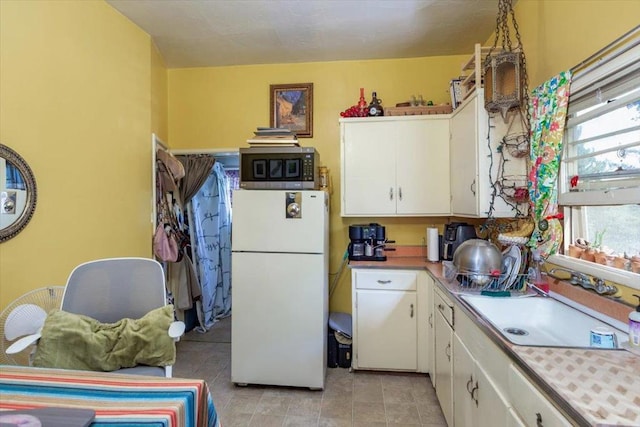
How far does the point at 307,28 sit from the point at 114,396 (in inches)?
103

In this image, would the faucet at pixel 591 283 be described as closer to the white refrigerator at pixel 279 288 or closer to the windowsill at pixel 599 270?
the windowsill at pixel 599 270

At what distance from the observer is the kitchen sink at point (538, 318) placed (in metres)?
1.38

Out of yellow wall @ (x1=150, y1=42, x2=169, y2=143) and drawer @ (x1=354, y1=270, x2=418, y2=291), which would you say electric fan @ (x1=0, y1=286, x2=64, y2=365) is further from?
drawer @ (x1=354, y1=270, x2=418, y2=291)

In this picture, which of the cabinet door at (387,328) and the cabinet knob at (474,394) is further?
the cabinet door at (387,328)

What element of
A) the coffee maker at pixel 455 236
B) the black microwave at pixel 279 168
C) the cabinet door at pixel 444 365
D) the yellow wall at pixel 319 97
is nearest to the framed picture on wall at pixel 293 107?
the yellow wall at pixel 319 97

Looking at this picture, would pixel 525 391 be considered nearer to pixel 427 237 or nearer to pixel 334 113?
pixel 427 237

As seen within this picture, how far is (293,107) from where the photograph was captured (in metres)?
3.14

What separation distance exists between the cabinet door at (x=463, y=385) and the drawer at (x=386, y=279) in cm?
76

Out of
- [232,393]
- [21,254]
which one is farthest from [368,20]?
[232,393]

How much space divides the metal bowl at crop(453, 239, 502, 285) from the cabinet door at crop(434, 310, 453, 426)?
1.13ft

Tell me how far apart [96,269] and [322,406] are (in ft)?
5.45

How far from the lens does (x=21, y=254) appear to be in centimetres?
174

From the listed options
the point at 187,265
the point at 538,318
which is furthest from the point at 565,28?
the point at 187,265

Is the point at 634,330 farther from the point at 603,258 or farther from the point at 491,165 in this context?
the point at 491,165
